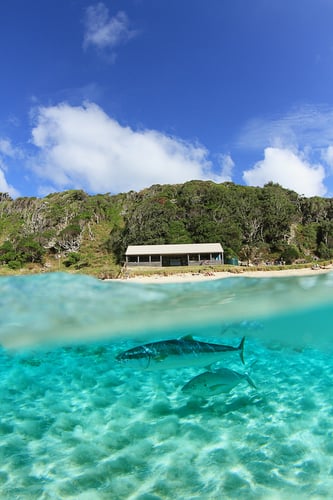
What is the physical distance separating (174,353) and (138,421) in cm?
169

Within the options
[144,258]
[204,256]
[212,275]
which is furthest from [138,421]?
[144,258]

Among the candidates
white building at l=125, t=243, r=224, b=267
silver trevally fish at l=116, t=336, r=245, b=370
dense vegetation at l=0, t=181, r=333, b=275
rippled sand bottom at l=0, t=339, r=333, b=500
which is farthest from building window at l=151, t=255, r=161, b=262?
silver trevally fish at l=116, t=336, r=245, b=370

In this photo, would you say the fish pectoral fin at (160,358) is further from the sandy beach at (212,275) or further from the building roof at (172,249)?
the building roof at (172,249)

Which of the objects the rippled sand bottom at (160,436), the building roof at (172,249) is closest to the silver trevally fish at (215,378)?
the rippled sand bottom at (160,436)

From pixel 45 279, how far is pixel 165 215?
40.8m

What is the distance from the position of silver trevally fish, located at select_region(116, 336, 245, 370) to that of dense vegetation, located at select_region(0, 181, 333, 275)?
1536 inches

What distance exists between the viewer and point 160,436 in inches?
228

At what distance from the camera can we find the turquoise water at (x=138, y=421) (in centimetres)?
452

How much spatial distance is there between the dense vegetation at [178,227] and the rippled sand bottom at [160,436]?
37.0 m

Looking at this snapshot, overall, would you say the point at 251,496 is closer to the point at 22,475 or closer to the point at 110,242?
the point at 22,475

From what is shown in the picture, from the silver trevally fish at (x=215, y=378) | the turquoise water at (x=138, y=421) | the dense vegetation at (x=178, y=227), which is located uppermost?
the dense vegetation at (x=178, y=227)

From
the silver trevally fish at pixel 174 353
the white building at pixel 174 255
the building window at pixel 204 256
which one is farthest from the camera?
the building window at pixel 204 256

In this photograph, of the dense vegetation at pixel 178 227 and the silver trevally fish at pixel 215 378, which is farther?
the dense vegetation at pixel 178 227

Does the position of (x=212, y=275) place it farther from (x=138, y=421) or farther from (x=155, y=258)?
(x=138, y=421)
